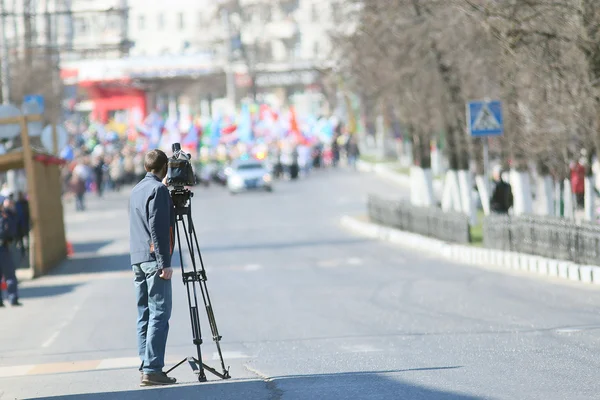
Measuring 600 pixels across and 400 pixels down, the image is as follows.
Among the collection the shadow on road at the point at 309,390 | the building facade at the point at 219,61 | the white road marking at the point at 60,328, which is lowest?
the white road marking at the point at 60,328

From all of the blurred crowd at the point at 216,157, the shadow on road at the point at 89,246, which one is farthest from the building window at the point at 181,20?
the shadow on road at the point at 89,246

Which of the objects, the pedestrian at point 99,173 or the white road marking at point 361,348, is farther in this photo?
the pedestrian at point 99,173

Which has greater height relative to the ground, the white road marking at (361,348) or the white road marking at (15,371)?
the white road marking at (361,348)

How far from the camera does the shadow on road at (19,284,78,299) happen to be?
2312 centimetres

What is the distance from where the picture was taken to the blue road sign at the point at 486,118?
2752 cm

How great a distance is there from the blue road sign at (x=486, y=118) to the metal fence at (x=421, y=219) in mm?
1748

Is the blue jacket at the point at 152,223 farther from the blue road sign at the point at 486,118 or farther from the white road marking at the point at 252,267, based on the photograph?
the blue road sign at the point at 486,118

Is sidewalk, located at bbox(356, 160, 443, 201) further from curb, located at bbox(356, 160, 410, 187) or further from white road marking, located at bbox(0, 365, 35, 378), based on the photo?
white road marking, located at bbox(0, 365, 35, 378)

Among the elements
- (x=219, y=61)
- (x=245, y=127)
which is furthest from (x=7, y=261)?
(x=219, y=61)

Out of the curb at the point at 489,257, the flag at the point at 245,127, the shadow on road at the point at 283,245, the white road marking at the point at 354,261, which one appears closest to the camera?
the curb at the point at 489,257

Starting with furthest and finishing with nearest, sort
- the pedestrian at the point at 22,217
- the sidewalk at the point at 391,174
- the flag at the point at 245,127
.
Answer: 1. the flag at the point at 245,127
2. the sidewalk at the point at 391,174
3. the pedestrian at the point at 22,217

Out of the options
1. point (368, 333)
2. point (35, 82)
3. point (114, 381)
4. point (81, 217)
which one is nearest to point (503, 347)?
point (368, 333)

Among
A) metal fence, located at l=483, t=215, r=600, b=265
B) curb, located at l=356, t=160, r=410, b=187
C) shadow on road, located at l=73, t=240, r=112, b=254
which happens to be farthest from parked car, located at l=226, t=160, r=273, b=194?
metal fence, located at l=483, t=215, r=600, b=265

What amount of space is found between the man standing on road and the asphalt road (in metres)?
0.30
